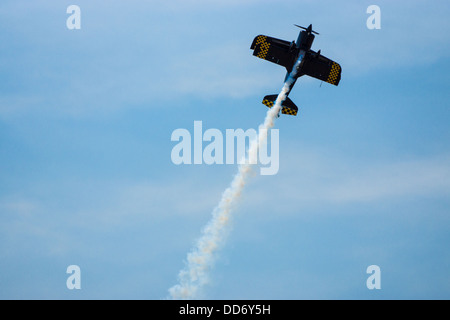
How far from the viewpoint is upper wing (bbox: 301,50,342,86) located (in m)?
87.9

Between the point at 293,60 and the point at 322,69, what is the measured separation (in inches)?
168

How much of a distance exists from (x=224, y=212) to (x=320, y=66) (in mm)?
20094

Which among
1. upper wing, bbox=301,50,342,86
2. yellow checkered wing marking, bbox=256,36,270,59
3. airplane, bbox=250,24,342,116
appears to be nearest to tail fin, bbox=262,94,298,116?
airplane, bbox=250,24,342,116

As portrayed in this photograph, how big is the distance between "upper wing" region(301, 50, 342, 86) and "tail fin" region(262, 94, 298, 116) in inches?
155

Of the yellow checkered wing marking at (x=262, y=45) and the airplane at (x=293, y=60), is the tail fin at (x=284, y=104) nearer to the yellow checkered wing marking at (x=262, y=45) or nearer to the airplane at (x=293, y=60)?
the airplane at (x=293, y=60)

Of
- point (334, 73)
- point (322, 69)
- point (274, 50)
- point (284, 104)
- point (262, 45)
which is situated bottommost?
point (284, 104)

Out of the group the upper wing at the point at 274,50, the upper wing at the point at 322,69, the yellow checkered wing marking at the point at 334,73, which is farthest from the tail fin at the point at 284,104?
the yellow checkered wing marking at the point at 334,73

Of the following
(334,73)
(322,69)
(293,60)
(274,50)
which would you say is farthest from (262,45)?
(334,73)

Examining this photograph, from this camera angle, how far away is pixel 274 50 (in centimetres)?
8694

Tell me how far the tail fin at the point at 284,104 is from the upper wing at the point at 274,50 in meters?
3.80

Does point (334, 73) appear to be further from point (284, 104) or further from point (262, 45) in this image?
point (262, 45)

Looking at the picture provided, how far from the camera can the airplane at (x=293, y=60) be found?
85.8 meters
